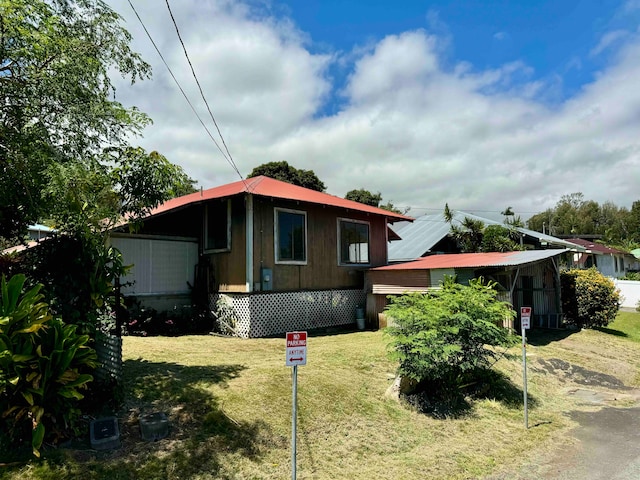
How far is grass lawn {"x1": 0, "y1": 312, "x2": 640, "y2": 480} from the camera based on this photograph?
498cm

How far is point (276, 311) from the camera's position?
13070 mm

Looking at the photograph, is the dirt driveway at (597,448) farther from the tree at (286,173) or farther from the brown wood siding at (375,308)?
the tree at (286,173)

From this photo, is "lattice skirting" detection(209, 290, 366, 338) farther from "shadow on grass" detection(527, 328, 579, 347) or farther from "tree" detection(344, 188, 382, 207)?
"tree" detection(344, 188, 382, 207)

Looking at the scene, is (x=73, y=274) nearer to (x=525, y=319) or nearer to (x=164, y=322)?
(x=164, y=322)

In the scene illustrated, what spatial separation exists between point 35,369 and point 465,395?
6.83 metres

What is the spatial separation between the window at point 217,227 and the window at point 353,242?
4.03m

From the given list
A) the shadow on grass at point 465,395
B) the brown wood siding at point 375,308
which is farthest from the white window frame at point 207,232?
the shadow on grass at point 465,395

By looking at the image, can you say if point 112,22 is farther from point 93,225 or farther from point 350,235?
point 350,235

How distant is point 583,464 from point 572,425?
186 centimetres

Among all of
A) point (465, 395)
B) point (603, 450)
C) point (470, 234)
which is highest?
point (470, 234)

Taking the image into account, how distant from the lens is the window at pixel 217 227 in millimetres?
13461

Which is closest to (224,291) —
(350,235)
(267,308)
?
(267,308)

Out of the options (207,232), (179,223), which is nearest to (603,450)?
(207,232)

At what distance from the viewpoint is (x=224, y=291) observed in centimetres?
1323
